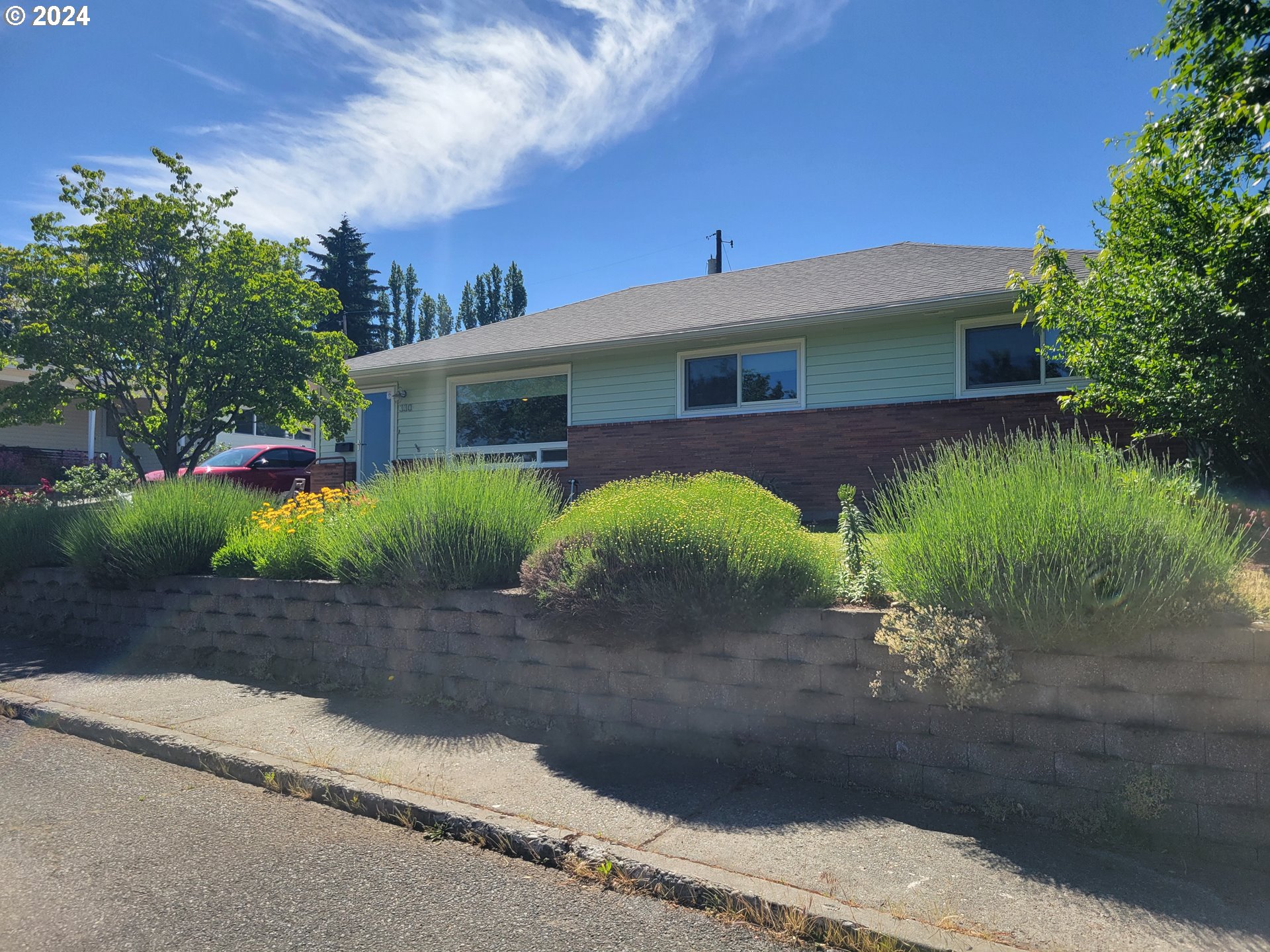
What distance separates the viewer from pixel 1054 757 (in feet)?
12.4

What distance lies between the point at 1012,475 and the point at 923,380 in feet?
25.4

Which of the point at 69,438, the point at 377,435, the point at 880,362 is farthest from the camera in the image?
the point at 69,438

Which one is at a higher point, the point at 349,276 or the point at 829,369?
the point at 349,276

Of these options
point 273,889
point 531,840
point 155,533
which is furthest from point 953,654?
point 155,533

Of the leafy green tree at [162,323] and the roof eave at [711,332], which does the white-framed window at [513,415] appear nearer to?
the roof eave at [711,332]

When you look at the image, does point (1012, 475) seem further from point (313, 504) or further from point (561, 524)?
point (313, 504)

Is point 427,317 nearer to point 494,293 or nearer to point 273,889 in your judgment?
point 494,293

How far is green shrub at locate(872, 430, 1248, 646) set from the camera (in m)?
3.72

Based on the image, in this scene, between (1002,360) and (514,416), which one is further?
(514,416)

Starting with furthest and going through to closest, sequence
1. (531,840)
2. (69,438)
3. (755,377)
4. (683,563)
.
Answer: (69,438) → (755,377) → (683,563) → (531,840)

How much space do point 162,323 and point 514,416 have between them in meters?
6.73

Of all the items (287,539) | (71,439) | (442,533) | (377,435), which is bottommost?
(287,539)

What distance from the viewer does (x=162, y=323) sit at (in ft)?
33.1

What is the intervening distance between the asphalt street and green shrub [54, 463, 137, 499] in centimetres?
1295
